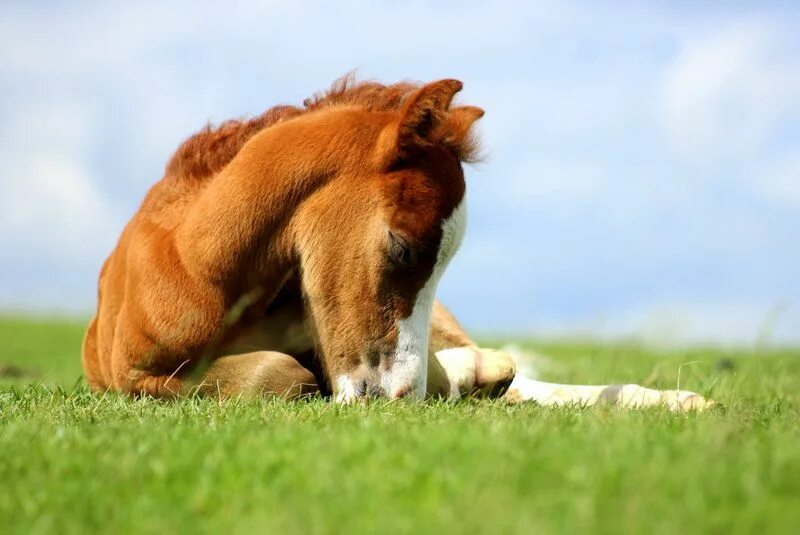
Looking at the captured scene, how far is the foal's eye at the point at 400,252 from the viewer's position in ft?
18.9

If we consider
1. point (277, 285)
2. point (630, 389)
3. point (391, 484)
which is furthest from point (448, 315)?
point (391, 484)

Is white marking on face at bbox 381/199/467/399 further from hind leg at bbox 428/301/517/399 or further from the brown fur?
hind leg at bbox 428/301/517/399

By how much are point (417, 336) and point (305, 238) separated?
0.90m

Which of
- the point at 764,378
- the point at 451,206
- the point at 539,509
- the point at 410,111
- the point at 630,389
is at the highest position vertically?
the point at 410,111

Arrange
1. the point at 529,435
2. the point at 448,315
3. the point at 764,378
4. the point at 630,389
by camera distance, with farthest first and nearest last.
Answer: the point at 764,378 → the point at 448,315 → the point at 630,389 → the point at 529,435

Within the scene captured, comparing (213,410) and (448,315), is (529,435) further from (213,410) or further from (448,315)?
(448,315)

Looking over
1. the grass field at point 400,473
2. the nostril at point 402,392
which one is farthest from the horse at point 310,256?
the grass field at point 400,473

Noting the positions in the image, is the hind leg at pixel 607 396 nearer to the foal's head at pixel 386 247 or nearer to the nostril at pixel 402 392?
the nostril at pixel 402 392

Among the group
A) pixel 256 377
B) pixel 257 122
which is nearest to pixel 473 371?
pixel 256 377

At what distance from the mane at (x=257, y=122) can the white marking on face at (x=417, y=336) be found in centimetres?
106

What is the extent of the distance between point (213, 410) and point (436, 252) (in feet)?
5.19

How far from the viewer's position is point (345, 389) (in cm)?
594

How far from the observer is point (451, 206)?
588 cm

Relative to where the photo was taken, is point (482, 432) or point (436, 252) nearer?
point (482, 432)
